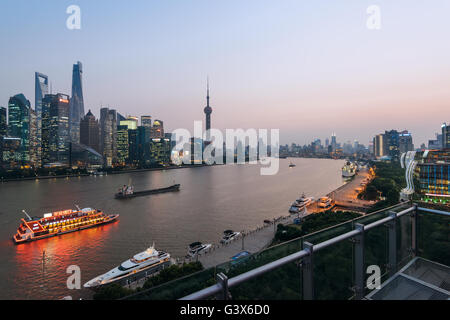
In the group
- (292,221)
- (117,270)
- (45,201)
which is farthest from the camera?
(45,201)

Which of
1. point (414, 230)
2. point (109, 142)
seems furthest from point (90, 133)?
point (414, 230)

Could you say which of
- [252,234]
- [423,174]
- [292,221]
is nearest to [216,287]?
[252,234]

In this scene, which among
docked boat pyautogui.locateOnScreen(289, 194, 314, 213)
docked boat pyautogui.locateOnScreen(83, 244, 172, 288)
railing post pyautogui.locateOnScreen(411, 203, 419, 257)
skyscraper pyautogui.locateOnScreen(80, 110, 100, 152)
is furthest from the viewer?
skyscraper pyautogui.locateOnScreen(80, 110, 100, 152)

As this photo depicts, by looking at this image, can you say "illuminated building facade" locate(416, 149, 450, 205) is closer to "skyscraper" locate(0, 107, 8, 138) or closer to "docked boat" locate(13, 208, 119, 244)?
"docked boat" locate(13, 208, 119, 244)

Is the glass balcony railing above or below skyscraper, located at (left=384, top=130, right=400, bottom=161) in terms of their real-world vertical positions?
below

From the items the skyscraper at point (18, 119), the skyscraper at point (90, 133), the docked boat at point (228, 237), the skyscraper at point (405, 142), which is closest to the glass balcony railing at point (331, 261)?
the docked boat at point (228, 237)

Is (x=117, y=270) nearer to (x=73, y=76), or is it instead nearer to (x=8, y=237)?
(x=8, y=237)

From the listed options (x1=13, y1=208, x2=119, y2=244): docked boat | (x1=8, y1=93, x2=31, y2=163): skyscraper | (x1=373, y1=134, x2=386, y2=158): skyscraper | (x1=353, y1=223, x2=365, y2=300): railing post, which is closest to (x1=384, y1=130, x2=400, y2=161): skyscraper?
(x1=373, y1=134, x2=386, y2=158): skyscraper
